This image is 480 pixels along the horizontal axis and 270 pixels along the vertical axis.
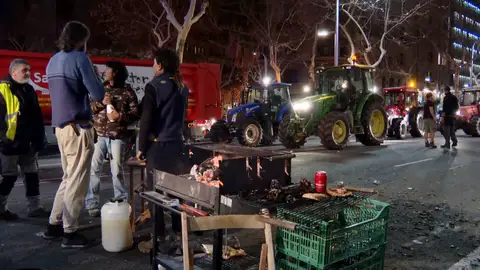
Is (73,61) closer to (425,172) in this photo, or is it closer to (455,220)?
(455,220)

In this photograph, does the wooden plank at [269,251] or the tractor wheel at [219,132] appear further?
the tractor wheel at [219,132]

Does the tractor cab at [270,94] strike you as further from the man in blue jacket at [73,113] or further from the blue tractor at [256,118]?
the man in blue jacket at [73,113]

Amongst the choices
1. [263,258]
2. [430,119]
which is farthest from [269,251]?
[430,119]

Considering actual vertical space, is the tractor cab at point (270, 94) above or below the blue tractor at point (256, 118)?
above

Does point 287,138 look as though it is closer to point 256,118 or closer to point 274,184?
point 256,118

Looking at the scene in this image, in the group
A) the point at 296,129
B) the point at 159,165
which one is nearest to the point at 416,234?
the point at 159,165

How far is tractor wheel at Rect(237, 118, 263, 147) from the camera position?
14.8 meters

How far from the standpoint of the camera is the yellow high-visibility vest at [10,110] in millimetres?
5395

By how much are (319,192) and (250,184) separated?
81cm

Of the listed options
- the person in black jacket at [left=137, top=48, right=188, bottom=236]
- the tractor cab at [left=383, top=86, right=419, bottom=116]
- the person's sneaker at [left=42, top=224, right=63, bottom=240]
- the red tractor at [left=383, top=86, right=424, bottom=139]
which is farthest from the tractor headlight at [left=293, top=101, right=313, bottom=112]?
the person's sneaker at [left=42, top=224, right=63, bottom=240]

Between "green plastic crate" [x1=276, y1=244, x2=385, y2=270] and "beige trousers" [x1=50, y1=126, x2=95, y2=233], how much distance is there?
8.26ft

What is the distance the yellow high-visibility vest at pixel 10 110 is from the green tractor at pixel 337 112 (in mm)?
9588

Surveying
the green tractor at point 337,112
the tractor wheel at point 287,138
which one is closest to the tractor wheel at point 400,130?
the green tractor at point 337,112

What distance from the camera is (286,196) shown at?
375cm
